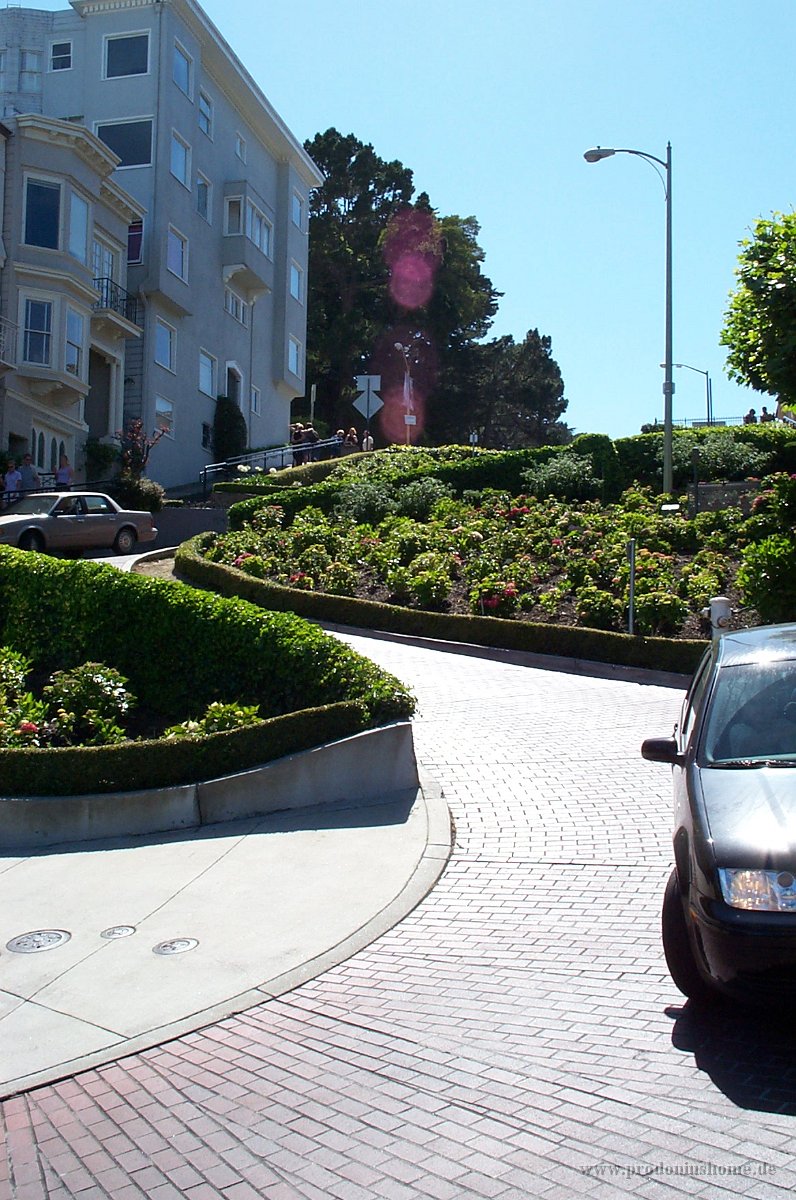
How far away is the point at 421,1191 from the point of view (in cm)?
376

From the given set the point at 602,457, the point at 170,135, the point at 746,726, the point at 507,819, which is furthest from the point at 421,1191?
the point at 170,135

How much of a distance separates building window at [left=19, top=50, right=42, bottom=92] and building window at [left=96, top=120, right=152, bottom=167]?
395 centimetres

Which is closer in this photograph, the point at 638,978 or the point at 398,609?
the point at 638,978

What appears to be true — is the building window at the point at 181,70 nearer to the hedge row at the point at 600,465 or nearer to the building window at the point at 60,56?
the building window at the point at 60,56

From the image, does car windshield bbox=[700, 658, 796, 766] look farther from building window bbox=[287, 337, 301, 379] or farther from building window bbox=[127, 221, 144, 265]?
building window bbox=[287, 337, 301, 379]

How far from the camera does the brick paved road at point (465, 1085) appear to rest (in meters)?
3.86

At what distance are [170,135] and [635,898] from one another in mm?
35883

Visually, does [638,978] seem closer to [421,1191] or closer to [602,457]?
[421,1191]

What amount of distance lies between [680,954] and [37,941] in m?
3.70

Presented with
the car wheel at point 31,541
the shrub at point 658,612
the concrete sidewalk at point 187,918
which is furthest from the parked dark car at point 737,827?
the car wheel at point 31,541

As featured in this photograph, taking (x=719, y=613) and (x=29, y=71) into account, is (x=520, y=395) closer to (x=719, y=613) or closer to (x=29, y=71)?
(x=29, y=71)

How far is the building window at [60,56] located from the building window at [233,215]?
6844 mm

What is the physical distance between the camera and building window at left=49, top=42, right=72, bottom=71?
128ft

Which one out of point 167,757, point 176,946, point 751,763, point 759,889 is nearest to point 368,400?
point 167,757
